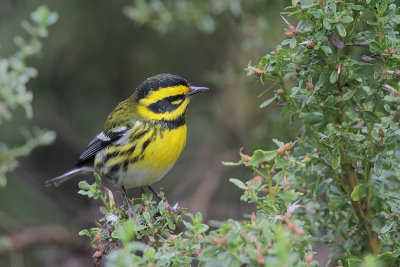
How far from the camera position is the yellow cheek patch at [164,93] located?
3.27 meters

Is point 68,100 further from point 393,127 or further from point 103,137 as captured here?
point 393,127

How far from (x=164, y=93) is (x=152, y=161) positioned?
1.42 feet

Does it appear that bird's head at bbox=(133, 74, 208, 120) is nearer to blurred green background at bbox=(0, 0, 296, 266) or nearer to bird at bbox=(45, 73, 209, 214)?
bird at bbox=(45, 73, 209, 214)

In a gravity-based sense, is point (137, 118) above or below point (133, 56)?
below

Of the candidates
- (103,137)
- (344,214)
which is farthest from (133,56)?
(344,214)

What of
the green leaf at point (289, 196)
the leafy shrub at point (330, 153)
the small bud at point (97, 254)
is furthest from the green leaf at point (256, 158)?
the small bud at point (97, 254)

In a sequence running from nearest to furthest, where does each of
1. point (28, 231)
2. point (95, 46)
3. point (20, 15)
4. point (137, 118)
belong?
point (137, 118) < point (28, 231) < point (20, 15) < point (95, 46)

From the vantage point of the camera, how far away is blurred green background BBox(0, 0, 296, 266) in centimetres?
426

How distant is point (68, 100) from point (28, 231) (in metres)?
1.82

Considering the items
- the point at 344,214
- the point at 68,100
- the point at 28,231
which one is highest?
the point at 68,100

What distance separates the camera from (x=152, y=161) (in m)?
3.16

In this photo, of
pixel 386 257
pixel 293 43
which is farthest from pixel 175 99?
pixel 386 257

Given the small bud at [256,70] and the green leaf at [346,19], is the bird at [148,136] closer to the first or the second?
the small bud at [256,70]

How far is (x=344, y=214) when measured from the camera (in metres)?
2.03
